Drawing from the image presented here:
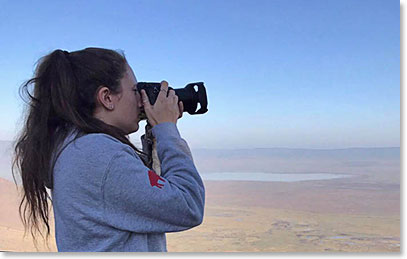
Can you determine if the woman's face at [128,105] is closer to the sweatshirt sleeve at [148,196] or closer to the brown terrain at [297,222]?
the sweatshirt sleeve at [148,196]

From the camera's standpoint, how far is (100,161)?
60 centimetres

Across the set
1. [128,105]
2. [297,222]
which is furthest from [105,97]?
[297,222]

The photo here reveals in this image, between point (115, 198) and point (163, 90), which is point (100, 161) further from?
point (163, 90)

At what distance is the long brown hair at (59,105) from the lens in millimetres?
661

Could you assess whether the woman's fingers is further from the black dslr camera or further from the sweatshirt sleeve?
the sweatshirt sleeve

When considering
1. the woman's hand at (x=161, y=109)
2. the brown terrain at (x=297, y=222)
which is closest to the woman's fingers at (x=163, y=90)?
the woman's hand at (x=161, y=109)

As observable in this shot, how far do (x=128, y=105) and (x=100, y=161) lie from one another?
0.13 metres

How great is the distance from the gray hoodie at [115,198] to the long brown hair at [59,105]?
0.03 meters

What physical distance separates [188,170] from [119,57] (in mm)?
202

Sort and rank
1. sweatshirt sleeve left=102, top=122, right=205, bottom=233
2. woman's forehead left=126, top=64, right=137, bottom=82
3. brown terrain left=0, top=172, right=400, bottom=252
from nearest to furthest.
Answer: sweatshirt sleeve left=102, top=122, right=205, bottom=233
woman's forehead left=126, top=64, right=137, bottom=82
brown terrain left=0, top=172, right=400, bottom=252

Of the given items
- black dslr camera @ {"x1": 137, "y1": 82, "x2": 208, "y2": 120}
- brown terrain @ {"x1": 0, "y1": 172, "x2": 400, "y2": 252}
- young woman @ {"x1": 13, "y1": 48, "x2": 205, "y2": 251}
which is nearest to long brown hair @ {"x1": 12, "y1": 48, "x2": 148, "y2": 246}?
young woman @ {"x1": 13, "y1": 48, "x2": 205, "y2": 251}

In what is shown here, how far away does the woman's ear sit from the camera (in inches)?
26.3

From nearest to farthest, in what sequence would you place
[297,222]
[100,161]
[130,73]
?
1. [100,161]
2. [130,73]
3. [297,222]

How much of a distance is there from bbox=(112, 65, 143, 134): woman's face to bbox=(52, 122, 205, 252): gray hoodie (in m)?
0.07
